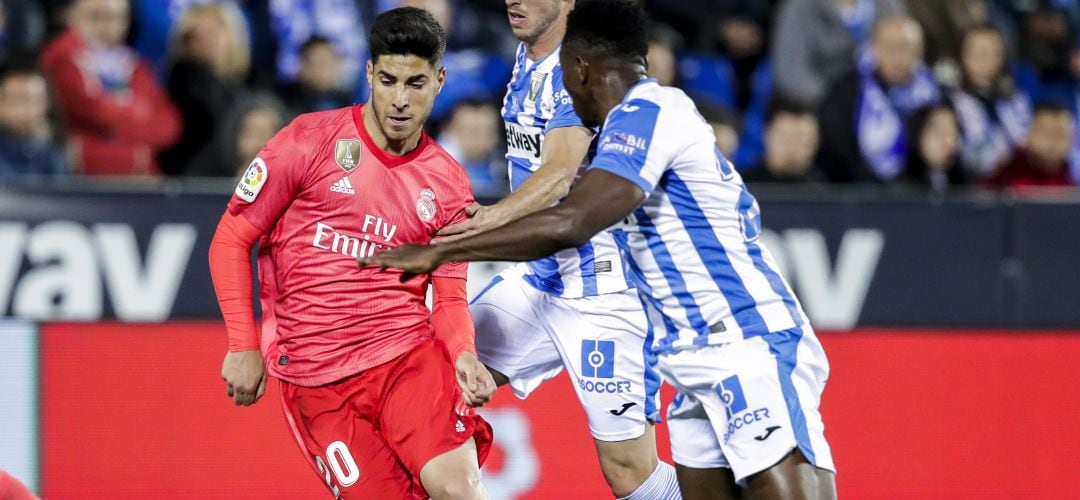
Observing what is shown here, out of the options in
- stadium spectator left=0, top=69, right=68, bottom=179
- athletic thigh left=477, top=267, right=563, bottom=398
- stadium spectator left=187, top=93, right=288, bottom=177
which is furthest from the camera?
stadium spectator left=187, top=93, right=288, bottom=177

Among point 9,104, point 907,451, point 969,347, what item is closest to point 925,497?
point 907,451

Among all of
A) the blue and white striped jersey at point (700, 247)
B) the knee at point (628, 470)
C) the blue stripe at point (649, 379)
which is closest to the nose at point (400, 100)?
the blue and white striped jersey at point (700, 247)

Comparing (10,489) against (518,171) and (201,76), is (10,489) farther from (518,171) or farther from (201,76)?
(201,76)

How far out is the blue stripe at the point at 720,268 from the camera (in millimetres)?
4203

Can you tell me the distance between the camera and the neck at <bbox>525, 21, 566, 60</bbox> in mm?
5250

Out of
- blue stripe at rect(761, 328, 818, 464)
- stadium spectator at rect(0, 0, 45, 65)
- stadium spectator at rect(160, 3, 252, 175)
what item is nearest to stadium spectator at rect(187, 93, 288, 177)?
stadium spectator at rect(160, 3, 252, 175)

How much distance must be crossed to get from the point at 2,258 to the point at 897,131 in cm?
550

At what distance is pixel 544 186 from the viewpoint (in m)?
4.65

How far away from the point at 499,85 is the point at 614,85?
4700 millimetres

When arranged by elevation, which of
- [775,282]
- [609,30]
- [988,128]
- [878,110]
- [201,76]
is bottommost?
[988,128]

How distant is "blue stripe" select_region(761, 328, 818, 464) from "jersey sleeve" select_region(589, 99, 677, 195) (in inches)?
24.6

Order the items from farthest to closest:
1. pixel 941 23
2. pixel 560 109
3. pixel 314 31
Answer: pixel 941 23
pixel 314 31
pixel 560 109

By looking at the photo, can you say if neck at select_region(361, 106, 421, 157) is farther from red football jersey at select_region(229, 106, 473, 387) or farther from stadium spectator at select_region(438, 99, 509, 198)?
stadium spectator at select_region(438, 99, 509, 198)

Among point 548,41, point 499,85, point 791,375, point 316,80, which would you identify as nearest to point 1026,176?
point 499,85
